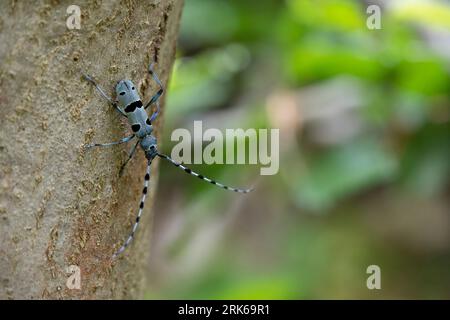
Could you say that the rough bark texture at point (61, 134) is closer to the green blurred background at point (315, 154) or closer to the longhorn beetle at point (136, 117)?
the longhorn beetle at point (136, 117)

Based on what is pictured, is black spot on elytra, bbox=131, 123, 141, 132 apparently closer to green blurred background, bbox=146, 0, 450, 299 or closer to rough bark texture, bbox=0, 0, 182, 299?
rough bark texture, bbox=0, 0, 182, 299

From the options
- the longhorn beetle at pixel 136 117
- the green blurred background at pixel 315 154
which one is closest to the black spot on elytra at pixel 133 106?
the longhorn beetle at pixel 136 117

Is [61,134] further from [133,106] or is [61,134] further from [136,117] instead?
[136,117]

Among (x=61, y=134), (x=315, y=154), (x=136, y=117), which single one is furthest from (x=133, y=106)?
(x=315, y=154)

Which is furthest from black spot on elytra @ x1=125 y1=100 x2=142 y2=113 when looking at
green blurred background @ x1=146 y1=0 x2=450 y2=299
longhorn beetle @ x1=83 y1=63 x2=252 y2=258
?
green blurred background @ x1=146 y1=0 x2=450 y2=299

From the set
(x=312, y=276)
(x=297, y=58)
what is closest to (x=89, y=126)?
(x=297, y=58)

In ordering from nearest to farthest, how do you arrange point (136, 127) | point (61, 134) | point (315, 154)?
point (61, 134) < point (136, 127) < point (315, 154)
